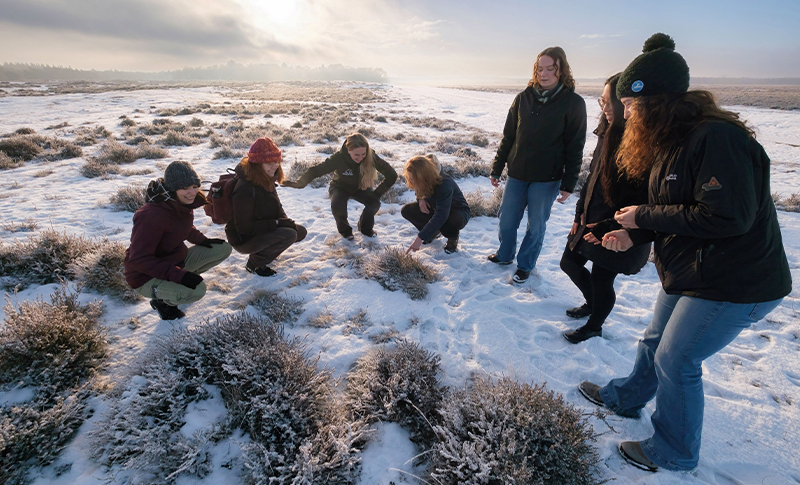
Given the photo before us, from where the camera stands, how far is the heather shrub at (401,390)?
7.51 feet

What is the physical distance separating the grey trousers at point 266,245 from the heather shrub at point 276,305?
51cm

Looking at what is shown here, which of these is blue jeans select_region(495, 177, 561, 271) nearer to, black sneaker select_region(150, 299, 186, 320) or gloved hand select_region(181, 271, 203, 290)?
gloved hand select_region(181, 271, 203, 290)

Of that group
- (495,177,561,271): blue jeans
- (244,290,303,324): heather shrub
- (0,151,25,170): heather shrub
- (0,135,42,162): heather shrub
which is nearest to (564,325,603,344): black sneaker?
(495,177,561,271): blue jeans

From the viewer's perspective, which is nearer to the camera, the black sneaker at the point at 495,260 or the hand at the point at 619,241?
the hand at the point at 619,241

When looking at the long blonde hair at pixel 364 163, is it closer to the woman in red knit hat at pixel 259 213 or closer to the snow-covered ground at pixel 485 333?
the snow-covered ground at pixel 485 333

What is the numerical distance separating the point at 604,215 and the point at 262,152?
3370mm

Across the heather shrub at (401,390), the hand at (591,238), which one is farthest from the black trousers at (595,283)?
the heather shrub at (401,390)

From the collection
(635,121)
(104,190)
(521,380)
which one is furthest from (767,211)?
(104,190)

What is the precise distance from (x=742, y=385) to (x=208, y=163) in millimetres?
10390

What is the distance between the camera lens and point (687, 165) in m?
1.53

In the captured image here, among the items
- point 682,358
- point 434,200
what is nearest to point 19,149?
point 434,200

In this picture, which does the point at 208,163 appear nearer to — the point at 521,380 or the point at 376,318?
the point at 376,318

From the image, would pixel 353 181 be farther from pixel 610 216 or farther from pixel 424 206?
pixel 610 216

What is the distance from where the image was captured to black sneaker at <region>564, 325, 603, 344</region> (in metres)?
3.09
